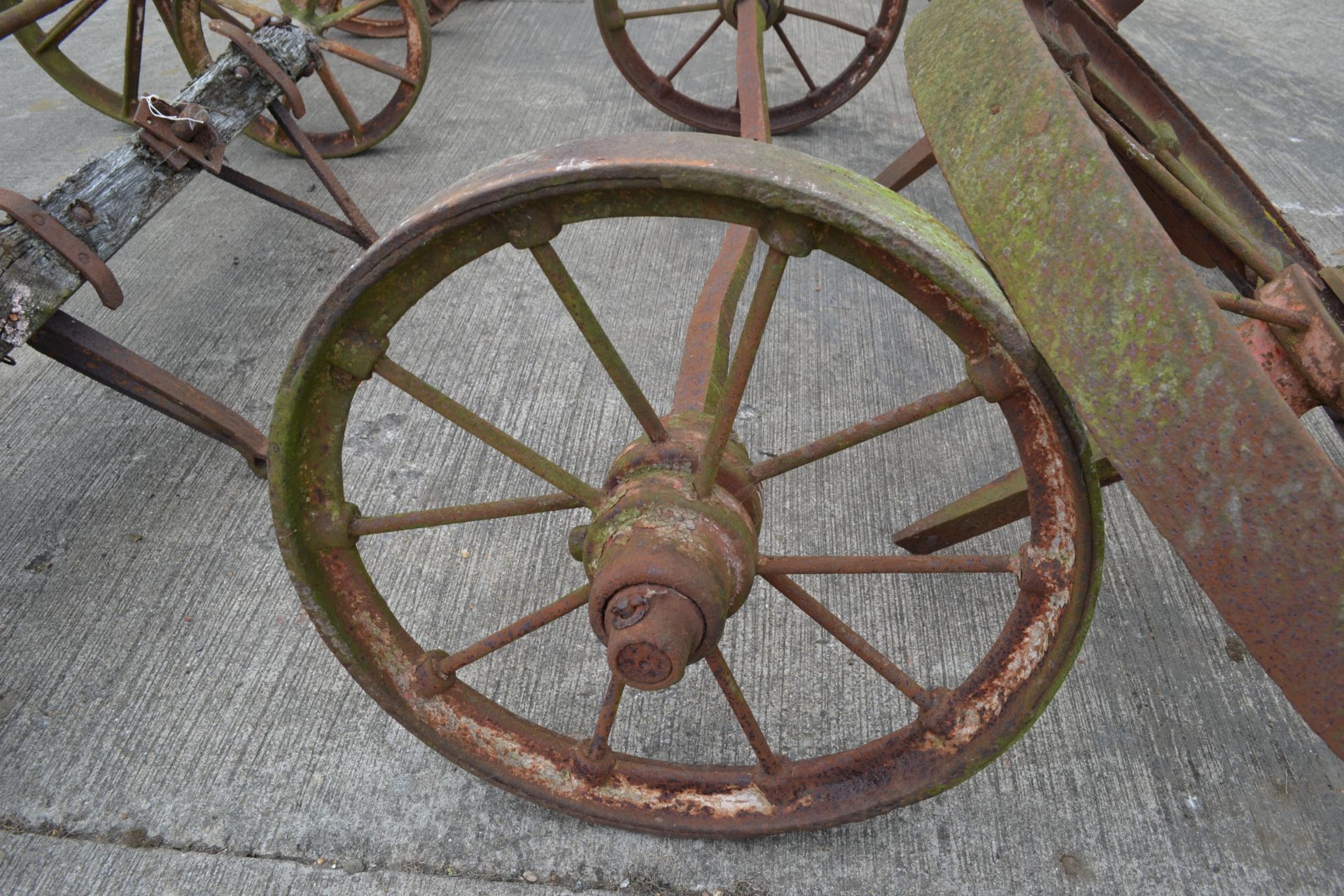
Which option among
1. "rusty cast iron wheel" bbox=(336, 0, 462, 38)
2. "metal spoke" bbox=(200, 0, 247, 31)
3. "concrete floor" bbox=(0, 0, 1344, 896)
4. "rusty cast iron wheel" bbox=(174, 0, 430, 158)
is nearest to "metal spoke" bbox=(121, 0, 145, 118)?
"rusty cast iron wheel" bbox=(174, 0, 430, 158)

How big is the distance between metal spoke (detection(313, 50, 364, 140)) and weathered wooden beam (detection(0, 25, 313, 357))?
0.07 meters

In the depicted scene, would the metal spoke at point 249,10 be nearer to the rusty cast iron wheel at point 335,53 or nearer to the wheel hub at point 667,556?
the rusty cast iron wheel at point 335,53

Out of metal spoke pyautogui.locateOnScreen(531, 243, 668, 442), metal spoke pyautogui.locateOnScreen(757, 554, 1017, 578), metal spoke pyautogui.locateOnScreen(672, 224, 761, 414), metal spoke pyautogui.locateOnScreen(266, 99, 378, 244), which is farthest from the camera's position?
metal spoke pyautogui.locateOnScreen(266, 99, 378, 244)

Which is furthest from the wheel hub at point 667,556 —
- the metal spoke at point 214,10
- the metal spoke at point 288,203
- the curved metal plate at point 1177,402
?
the metal spoke at point 214,10

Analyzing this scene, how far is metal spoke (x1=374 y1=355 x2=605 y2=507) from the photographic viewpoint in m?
1.33

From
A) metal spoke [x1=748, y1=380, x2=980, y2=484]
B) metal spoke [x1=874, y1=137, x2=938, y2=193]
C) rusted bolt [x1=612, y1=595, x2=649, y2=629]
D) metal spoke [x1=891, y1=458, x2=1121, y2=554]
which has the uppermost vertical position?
metal spoke [x1=748, y1=380, x2=980, y2=484]

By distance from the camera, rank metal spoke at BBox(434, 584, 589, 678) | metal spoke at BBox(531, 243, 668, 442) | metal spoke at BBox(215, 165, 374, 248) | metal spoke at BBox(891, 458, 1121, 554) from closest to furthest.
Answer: metal spoke at BBox(531, 243, 668, 442), metal spoke at BBox(434, 584, 589, 678), metal spoke at BBox(891, 458, 1121, 554), metal spoke at BBox(215, 165, 374, 248)

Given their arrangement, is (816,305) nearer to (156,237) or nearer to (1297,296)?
(1297,296)

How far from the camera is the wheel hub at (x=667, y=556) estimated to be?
1214mm

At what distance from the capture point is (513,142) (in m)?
3.48

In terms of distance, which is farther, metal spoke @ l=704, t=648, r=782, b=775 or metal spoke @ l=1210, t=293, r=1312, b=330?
metal spoke @ l=704, t=648, r=782, b=775

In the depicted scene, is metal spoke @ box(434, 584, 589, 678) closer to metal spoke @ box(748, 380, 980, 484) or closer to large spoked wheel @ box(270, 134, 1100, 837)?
large spoked wheel @ box(270, 134, 1100, 837)

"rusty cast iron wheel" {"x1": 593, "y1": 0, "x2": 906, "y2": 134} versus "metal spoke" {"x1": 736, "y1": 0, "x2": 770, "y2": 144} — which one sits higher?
"metal spoke" {"x1": 736, "y1": 0, "x2": 770, "y2": 144}

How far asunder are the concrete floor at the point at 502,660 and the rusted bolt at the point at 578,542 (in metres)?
0.52
